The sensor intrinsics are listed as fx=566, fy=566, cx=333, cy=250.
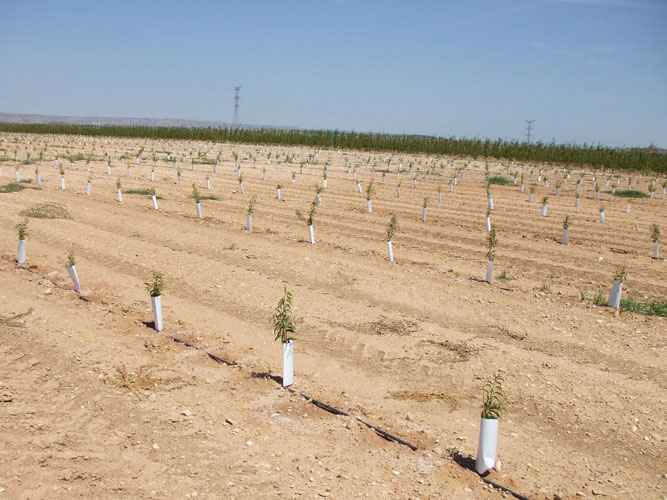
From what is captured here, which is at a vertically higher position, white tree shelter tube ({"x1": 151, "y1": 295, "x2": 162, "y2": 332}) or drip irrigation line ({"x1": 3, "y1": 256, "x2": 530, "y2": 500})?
white tree shelter tube ({"x1": 151, "y1": 295, "x2": 162, "y2": 332})

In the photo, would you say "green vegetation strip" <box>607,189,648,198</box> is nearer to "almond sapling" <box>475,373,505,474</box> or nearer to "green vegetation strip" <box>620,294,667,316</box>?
"green vegetation strip" <box>620,294,667,316</box>

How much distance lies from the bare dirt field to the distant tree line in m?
28.2

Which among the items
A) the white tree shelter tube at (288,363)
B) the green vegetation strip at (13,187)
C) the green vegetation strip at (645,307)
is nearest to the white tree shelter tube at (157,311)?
the white tree shelter tube at (288,363)

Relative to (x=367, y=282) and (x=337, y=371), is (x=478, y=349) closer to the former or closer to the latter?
(x=337, y=371)

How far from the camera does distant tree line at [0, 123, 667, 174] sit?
38.9m

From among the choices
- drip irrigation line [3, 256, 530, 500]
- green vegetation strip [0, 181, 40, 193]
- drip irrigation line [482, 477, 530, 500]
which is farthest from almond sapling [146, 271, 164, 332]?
green vegetation strip [0, 181, 40, 193]

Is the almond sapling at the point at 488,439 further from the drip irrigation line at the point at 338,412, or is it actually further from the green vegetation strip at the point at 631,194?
the green vegetation strip at the point at 631,194

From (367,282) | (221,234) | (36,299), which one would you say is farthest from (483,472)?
(221,234)

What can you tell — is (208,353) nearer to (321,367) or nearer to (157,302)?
(157,302)

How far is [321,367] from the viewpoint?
6.51 m

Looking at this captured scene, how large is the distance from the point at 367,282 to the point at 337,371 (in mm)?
3492

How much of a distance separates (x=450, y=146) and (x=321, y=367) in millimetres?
44782

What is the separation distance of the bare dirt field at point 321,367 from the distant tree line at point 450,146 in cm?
2823

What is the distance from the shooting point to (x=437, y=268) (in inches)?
A: 441
